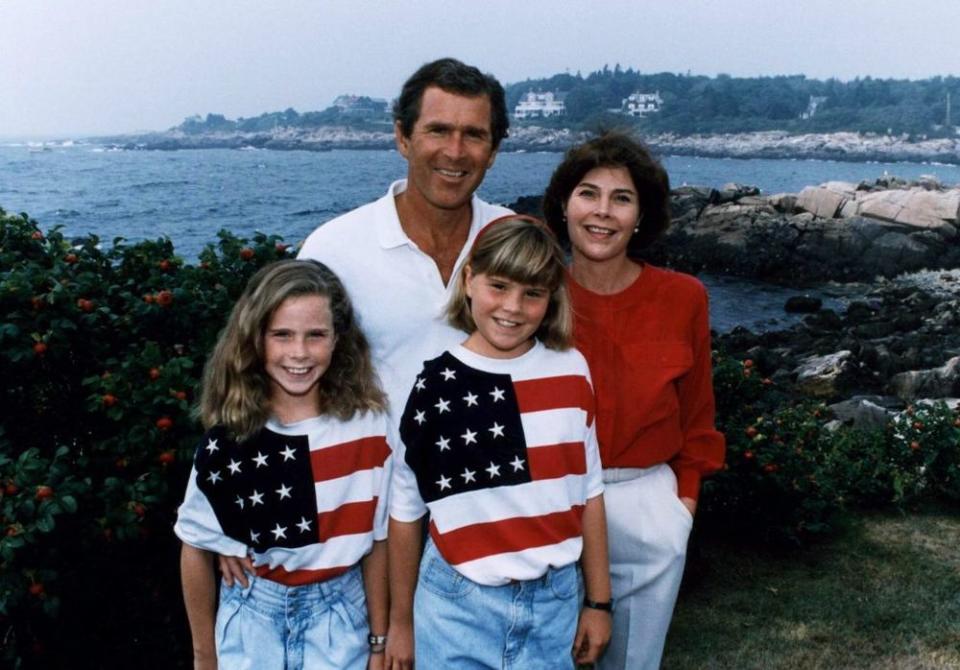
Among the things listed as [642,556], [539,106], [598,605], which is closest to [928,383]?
[642,556]

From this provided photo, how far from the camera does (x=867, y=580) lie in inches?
227

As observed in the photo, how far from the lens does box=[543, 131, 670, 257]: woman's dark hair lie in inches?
116

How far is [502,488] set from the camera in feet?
8.15

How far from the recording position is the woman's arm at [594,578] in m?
2.67

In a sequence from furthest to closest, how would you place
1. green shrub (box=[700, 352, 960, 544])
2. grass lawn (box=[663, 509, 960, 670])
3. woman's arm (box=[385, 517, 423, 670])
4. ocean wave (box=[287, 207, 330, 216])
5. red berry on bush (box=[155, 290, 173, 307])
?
1. ocean wave (box=[287, 207, 330, 216])
2. green shrub (box=[700, 352, 960, 544])
3. grass lawn (box=[663, 509, 960, 670])
4. red berry on bush (box=[155, 290, 173, 307])
5. woman's arm (box=[385, 517, 423, 670])

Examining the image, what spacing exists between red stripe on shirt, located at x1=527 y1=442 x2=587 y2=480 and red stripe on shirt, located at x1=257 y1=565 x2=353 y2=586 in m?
0.69

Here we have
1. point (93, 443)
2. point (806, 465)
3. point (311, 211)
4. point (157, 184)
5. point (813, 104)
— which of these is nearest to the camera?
point (93, 443)

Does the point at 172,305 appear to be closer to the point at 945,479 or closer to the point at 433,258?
the point at 433,258

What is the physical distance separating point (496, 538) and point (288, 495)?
643mm

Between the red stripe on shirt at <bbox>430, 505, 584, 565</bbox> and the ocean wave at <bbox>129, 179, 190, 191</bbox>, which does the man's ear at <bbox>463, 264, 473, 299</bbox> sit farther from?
the ocean wave at <bbox>129, 179, 190, 191</bbox>

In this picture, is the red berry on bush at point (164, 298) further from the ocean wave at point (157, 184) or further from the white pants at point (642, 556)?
the ocean wave at point (157, 184)

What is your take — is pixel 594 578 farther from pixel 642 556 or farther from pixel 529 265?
pixel 529 265

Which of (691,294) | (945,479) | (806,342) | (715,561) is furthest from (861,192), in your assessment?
(691,294)

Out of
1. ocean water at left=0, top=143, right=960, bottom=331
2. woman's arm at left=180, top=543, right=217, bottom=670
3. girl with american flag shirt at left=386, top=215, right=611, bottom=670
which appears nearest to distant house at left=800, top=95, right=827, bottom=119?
ocean water at left=0, top=143, right=960, bottom=331
